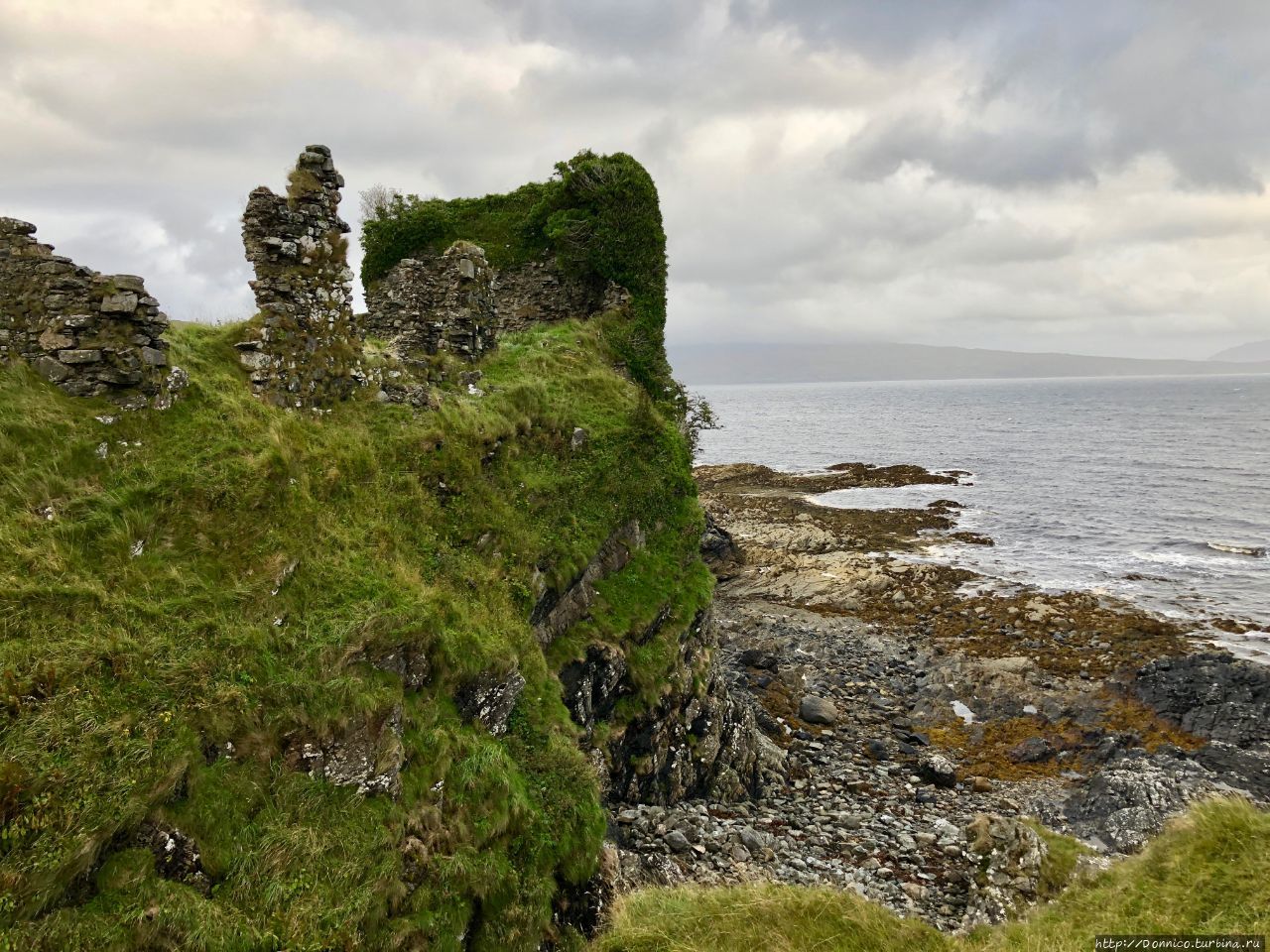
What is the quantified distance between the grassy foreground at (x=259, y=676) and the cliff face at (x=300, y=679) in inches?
1.3

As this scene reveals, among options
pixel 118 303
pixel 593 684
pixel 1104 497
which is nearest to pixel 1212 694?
pixel 593 684

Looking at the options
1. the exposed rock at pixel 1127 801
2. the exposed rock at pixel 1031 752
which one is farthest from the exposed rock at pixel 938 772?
the exposed rock at pixel 1031 752

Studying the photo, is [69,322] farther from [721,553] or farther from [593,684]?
[721,553]

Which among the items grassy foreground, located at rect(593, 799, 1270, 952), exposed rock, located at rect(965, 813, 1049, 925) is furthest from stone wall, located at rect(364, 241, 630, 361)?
exposed rock, located at rect(965, 813, 1049, 925)

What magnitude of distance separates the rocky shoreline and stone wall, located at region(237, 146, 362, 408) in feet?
35.1

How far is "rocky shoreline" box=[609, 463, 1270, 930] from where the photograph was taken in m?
13.5

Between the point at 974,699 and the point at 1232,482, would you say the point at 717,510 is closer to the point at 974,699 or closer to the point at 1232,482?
the point at 974,699

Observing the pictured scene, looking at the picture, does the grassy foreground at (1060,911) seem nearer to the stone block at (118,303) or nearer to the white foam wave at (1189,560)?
the stone block at (118,303)

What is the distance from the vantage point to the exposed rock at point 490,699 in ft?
34.0

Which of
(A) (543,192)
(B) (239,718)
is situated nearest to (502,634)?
(B) (239,718)

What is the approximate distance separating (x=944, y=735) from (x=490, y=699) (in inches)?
757

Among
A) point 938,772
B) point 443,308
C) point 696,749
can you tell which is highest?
point 443,308

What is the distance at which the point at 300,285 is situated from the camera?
12891 millimetres

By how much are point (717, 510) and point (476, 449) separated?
44198 mm
